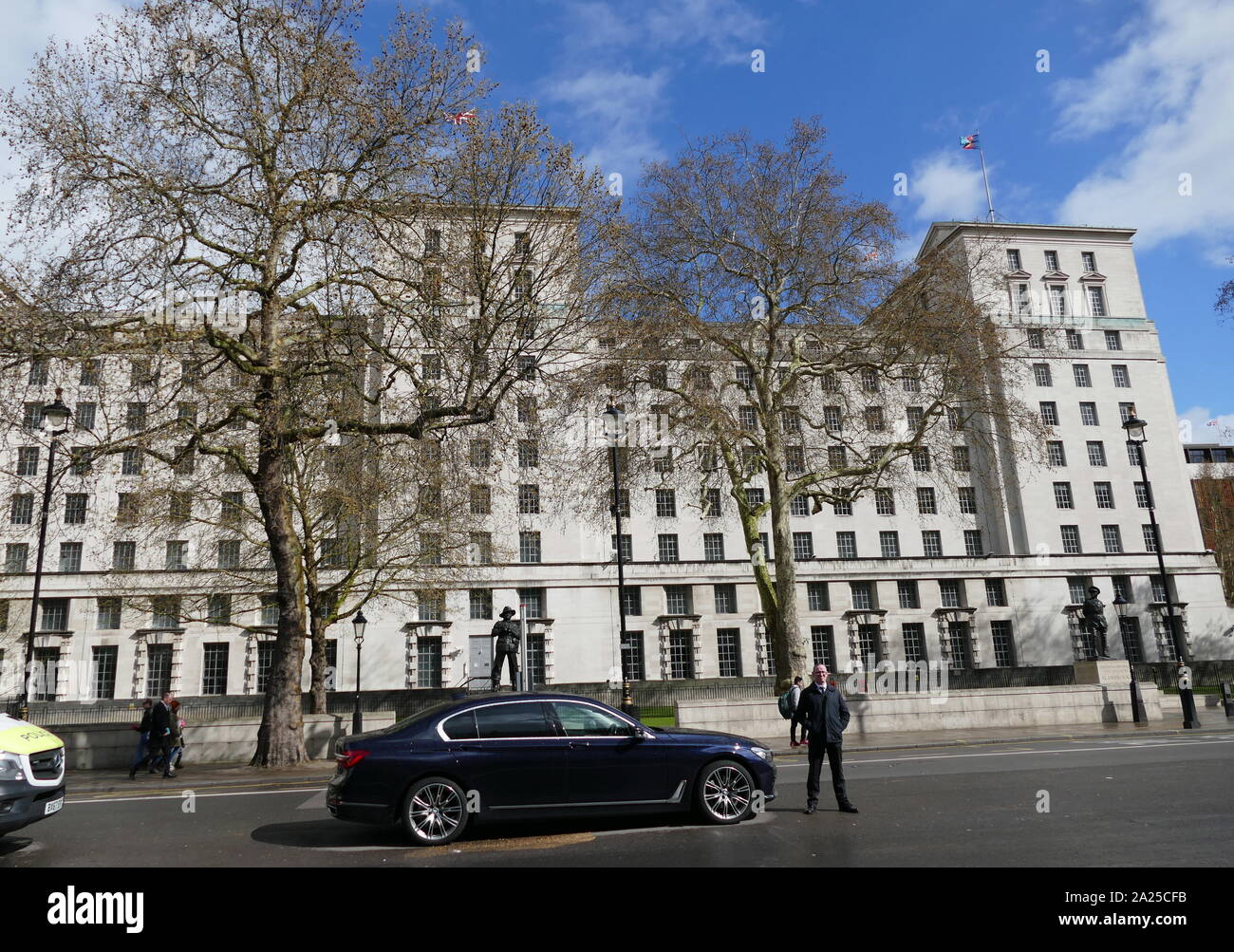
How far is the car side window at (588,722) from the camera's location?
350 inches

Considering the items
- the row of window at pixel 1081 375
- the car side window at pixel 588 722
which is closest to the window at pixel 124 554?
the car side window at pixel 588 722

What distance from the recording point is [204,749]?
20609 mm

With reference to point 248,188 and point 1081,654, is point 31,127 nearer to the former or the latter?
point 248,188

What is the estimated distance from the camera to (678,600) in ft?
169

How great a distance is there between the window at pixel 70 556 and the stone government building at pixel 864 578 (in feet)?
0.36

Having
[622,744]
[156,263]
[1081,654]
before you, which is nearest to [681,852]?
[622,744]

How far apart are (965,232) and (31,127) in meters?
44.6

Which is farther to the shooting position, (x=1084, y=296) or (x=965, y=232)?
(x=1084, y=296)

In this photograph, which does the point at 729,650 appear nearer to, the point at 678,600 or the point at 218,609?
the point at 678,600

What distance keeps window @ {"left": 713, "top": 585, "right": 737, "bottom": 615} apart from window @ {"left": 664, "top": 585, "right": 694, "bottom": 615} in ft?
5.93

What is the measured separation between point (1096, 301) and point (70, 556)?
247 feet

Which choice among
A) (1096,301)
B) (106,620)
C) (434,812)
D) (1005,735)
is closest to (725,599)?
(1005,735)

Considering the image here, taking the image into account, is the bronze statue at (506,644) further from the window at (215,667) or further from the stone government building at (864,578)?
the window at (215,667)
